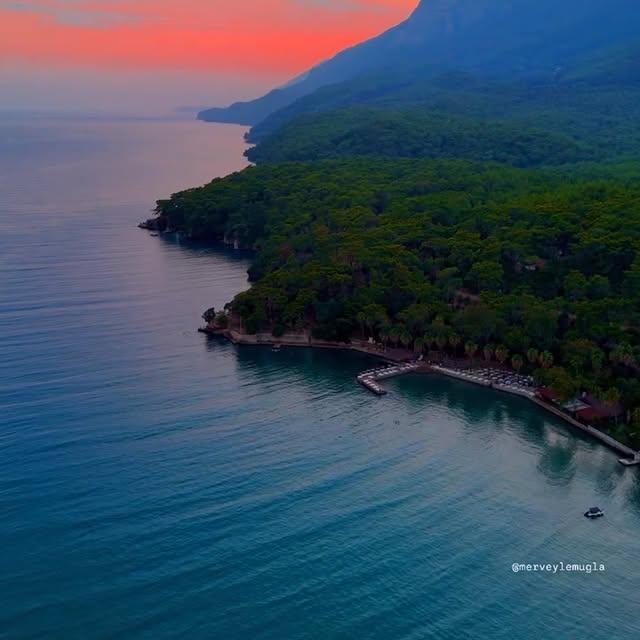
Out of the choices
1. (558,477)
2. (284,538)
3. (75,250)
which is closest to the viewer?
(284,538)

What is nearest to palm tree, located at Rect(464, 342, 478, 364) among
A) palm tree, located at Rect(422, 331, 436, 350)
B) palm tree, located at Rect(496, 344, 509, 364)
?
palm tree, located at Rect(496, 344, 509, 364)

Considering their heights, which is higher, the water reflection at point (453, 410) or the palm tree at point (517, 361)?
the palm tree at point (517, 361)

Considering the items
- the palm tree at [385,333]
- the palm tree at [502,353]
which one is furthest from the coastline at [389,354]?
the palm tree at [502,353]

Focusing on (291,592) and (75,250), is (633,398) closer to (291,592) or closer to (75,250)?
(291,592)

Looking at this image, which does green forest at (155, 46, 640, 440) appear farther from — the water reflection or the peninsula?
the water reflection

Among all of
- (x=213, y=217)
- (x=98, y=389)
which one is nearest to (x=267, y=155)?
(x=213, y=217)

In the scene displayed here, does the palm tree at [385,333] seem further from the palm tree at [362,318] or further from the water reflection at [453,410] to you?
the water reflection at [453,410]
